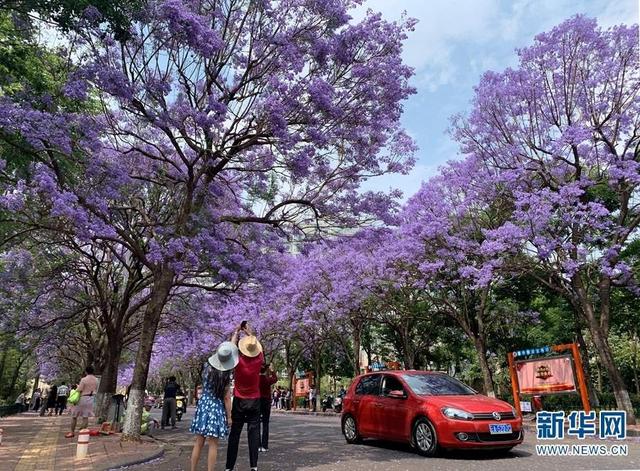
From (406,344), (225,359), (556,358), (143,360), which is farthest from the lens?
(406,344)

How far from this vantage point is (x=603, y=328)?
48.6ft

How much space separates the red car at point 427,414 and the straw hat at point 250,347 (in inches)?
124

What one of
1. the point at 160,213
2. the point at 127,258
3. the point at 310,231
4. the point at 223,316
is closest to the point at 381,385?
the point at 310,231

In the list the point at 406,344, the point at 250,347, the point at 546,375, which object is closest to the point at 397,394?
the point at 250,347

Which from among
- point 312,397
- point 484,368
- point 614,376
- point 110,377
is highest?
point 484,368

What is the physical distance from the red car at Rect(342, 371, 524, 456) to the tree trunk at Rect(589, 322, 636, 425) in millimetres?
7482

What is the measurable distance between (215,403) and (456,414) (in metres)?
3.69

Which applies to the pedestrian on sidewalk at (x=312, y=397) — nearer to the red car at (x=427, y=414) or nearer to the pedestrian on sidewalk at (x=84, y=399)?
the pedestrian on sidewalk at (x=84, y=399)

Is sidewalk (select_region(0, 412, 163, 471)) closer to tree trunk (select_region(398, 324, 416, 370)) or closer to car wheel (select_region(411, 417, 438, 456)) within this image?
car wheel (select_region(411, 417, 438, 456))

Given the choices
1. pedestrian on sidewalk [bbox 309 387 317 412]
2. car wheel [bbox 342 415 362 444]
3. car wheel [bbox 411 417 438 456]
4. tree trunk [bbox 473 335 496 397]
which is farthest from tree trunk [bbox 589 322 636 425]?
pedestrian on sidewalk [bbox 309 387 317 412]

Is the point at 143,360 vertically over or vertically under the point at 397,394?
over

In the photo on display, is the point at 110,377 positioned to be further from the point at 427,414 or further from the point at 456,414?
the point at 456,414

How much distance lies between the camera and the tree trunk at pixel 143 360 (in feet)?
35.9

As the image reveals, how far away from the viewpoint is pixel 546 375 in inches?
564
